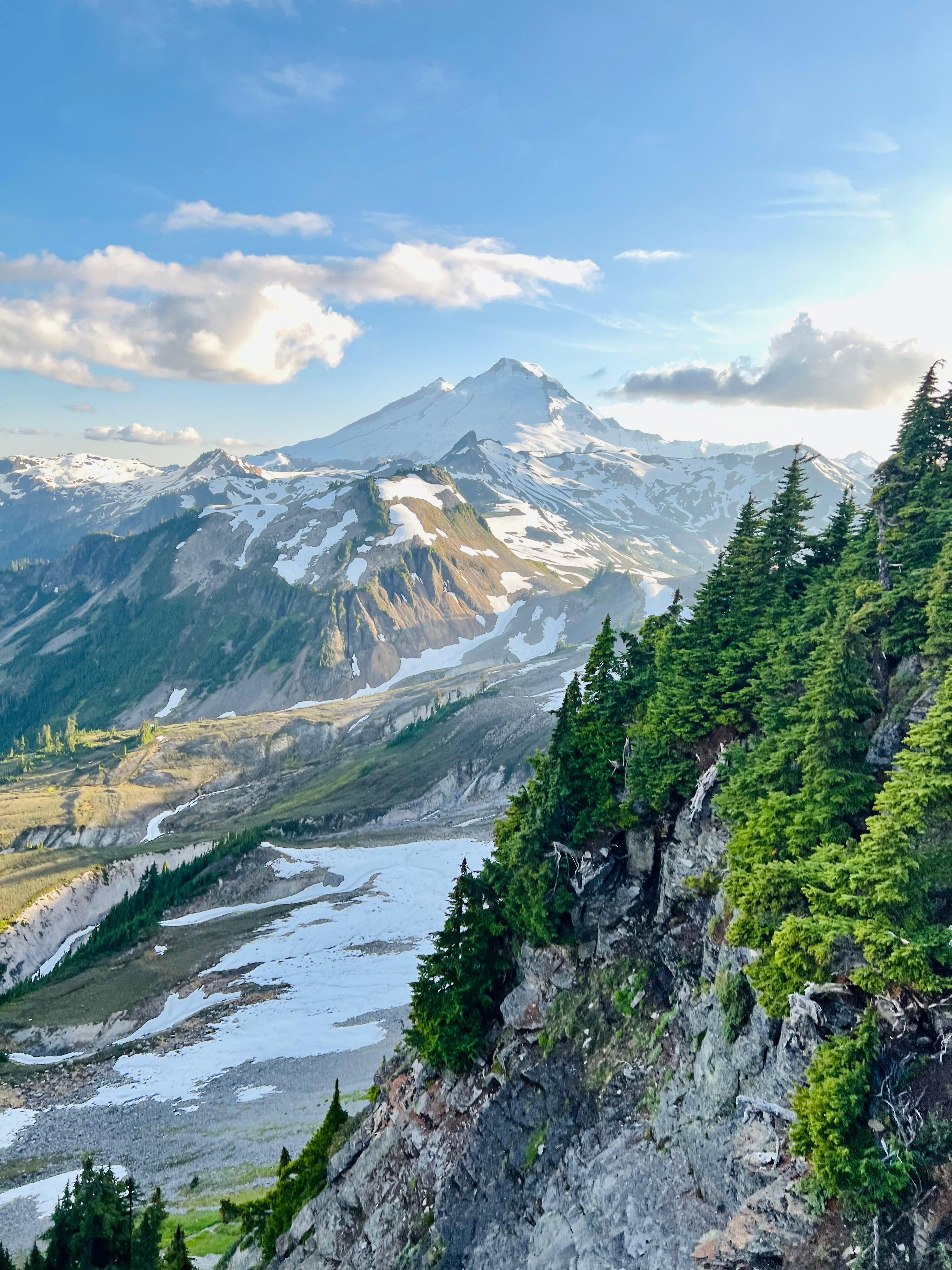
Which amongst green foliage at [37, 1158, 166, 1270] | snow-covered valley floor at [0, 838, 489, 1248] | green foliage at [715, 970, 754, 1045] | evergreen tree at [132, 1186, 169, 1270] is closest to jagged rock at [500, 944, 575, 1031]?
green foliage at [715, 970, 754, 1045]

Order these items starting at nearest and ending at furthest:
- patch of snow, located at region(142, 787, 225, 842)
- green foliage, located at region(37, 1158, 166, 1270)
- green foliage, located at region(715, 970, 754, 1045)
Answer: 1. green foliage, located at region(715, 970, 754, 1045)
2. green foliage, located at region(37, 1158, 166, 1270)
3. patch of snow, located at region(142, 787, 225, 842)

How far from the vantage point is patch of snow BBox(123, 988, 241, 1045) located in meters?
67.3

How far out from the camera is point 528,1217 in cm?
2633

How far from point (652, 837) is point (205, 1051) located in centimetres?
4954

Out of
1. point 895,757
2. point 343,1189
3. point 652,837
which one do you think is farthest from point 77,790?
point 895,757

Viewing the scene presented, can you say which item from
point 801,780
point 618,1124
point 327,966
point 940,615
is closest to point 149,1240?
point 618,1124

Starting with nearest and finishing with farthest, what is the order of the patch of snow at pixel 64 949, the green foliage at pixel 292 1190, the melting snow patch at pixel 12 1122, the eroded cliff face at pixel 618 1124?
the eroded cliff face at pixel 618 1124 < the green foliage at pixel 292 1190 < the melting snow patch at pixel 12 1122 < the patch of snow at pixel 64 949

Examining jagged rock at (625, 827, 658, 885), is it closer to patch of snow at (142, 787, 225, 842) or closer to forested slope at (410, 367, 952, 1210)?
forested slope at (410, 367, 952, 1210)

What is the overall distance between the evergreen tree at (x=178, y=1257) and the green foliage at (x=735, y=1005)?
28594mm

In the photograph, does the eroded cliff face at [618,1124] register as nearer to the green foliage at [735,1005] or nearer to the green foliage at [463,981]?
the green foliage at [735,1005]

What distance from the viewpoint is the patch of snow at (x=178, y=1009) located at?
67312 mm

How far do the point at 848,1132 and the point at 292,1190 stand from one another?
30716 mm

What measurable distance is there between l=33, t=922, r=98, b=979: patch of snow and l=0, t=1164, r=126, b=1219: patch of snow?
5443cm

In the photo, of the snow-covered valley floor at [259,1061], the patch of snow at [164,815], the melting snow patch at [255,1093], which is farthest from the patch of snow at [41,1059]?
the patch of snow at [164,815]
